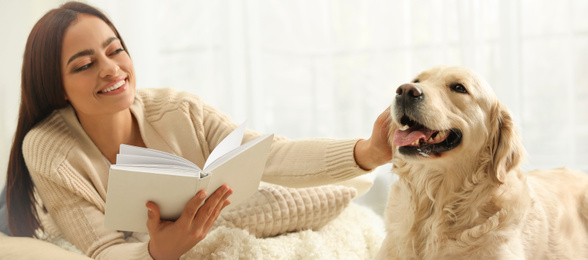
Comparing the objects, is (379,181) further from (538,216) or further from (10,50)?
(10,50)

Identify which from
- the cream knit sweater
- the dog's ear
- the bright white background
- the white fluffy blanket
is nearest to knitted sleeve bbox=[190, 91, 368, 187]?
the cream knit sweater

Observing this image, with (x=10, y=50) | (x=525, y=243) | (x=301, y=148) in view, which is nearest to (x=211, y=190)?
(x=301, y=148)

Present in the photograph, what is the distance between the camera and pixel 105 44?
1.49m

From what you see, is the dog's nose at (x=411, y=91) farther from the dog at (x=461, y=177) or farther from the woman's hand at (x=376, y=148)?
the woman's hand at (x=376, y=148)

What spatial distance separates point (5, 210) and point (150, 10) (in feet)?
6.91

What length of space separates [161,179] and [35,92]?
683 mm

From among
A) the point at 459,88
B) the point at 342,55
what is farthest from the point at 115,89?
the point at 342,55

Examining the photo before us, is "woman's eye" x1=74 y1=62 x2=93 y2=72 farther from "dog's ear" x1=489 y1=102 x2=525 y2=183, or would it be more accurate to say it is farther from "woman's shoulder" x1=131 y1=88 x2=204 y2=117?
"dog's ear" x1=489 y1=102 x2=525 y2=183

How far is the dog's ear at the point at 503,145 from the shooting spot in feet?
3.90

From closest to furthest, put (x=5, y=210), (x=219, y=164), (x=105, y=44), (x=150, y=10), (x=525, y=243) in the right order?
(x=219, y=164)
(x=525, y=243)
(x=105, y=44)
(x=5, y=210)
(x=150, y=10)

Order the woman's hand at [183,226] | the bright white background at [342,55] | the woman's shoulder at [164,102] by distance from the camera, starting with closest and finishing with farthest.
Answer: the woman's hand at [183,226] < the woman's shoulder at [164,102] < the bright white background at [342,55]

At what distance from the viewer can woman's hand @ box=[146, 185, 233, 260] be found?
3.91ft

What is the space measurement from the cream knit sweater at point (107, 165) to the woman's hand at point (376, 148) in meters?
0.02

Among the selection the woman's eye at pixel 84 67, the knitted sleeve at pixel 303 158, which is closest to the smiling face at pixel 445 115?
the knitted sleeve at pixel 303 158
